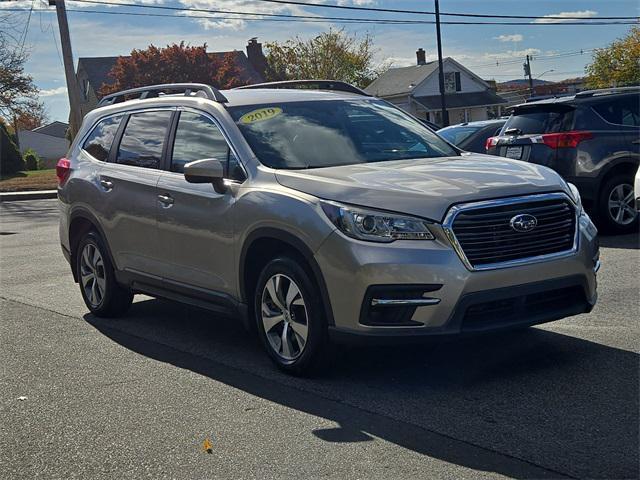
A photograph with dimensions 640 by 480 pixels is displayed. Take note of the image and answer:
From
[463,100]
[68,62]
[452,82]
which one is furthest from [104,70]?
[68,62]

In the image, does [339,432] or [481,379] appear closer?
[339,432]

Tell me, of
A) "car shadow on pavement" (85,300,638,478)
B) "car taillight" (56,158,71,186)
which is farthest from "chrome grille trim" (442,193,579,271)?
"car taillight" (56,158,71,186)

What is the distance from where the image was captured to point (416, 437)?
4609 millimetres

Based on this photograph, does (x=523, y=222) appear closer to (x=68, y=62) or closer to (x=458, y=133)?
(x=458, y=133)

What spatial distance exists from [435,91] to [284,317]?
68611 mm

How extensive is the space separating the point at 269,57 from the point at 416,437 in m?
71.3

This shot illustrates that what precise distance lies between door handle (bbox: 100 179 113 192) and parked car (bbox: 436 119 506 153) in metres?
8.05

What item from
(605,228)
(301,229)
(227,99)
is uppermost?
(227,99)

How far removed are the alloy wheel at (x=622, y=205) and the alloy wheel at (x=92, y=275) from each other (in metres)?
6.31

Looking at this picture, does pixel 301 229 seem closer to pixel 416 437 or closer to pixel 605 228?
pixel 416 437

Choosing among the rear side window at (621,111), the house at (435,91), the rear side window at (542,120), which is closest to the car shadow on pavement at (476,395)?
the rear side window at (542,120)

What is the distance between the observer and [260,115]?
21.5ft

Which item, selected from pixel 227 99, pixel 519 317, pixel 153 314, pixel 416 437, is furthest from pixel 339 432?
pixel 153 314

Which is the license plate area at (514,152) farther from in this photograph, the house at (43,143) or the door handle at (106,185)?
the house at (43,143)
